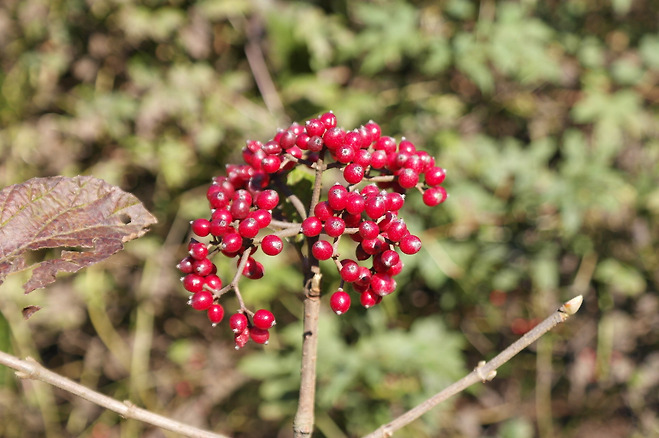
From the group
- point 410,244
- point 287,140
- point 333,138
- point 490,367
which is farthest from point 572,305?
point 287,140

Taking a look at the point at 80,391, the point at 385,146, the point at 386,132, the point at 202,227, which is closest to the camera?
the point at 80,391

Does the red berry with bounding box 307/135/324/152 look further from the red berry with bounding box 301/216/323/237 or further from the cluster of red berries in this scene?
the red berry with bounding box 301/216/323/237

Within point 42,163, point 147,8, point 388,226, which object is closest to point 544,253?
point 388,226

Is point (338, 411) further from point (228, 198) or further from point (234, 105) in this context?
point (228, 198)

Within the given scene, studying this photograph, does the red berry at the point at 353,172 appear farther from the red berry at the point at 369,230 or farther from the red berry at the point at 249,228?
the red berry at the point at 249,228

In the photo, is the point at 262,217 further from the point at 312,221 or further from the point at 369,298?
the point at 369,298

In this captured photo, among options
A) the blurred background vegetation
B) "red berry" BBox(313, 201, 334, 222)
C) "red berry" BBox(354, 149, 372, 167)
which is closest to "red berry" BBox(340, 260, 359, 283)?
"red berry" BBox(313, 201, 334, 222)
